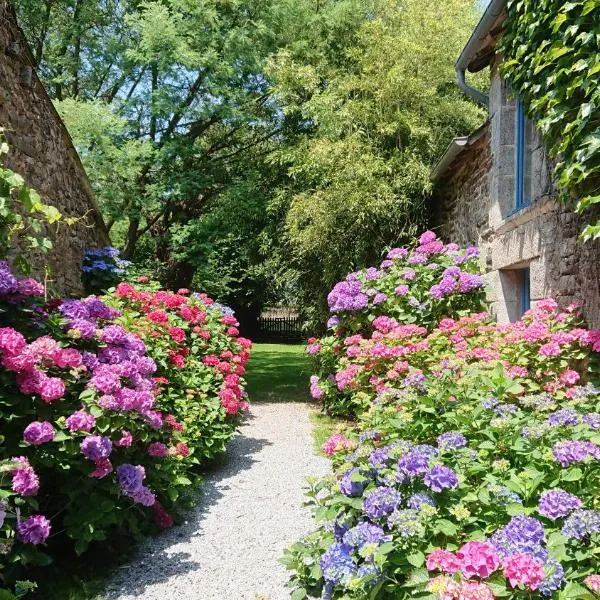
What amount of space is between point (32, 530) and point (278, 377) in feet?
32.9

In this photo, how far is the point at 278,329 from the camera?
2481 cm

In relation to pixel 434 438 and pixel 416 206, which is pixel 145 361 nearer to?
→ pixel 434 438

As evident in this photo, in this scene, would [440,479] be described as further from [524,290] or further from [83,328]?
[524,290]

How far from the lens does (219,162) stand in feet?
35.7

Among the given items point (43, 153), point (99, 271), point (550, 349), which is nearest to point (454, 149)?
point (550, 349)

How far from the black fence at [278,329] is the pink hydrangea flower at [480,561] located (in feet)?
72.1

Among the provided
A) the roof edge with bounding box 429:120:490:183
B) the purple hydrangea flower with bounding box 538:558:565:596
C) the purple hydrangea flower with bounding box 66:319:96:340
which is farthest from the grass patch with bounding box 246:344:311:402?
the purple hydrangea flower with bounding box 538:558:565:596

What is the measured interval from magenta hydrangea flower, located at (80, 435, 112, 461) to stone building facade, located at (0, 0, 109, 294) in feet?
7.74

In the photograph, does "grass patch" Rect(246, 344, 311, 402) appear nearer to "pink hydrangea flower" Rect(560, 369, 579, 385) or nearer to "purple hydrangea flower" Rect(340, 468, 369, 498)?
"pink hydrangea flower" Rect(560, 369, 579, 385)

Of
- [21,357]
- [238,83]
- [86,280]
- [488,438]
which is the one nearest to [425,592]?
[488,438]

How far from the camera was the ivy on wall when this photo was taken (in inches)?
145

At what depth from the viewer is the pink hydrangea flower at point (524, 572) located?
1638 millimetres

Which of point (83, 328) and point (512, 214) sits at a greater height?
point (512, 214)

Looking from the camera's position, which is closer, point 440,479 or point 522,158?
point 440,479
